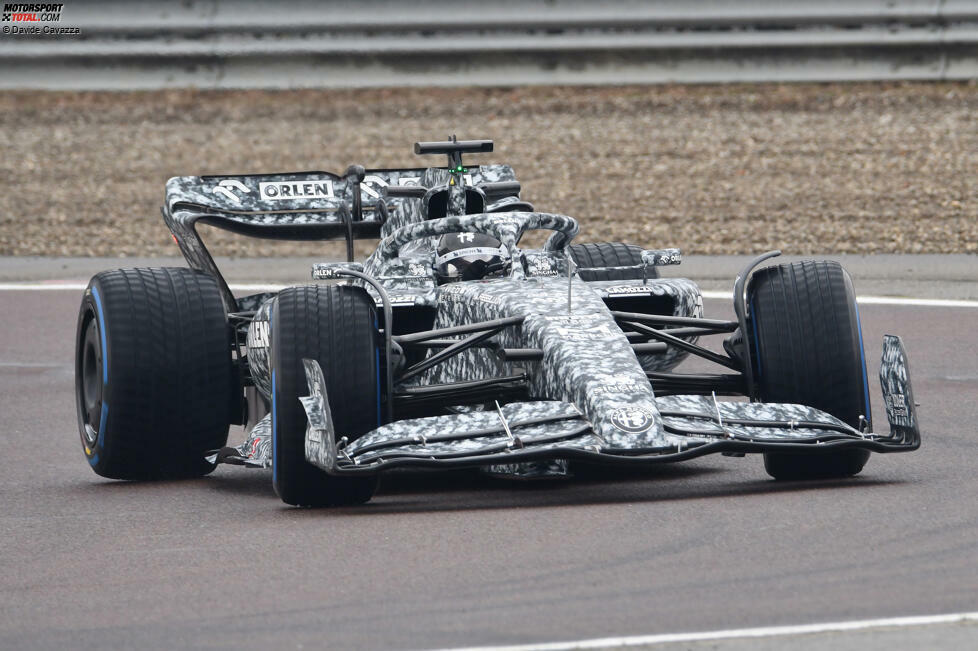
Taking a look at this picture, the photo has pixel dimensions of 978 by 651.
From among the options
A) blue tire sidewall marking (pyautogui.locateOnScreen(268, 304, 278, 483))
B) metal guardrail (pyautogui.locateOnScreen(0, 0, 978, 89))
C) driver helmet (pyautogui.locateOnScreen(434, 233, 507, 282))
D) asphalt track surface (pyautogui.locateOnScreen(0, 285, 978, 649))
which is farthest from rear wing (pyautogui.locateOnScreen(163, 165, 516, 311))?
metal guardrail (pyautogui.locateOnScreen(0, 0, 978, 89))

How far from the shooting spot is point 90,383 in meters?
9.59

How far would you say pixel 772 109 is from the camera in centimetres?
1967

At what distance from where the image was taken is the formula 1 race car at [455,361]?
745 centimetres

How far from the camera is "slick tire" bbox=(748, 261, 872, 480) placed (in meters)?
8.06

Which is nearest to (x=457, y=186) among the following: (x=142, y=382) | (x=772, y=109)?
(x=142, y=382)

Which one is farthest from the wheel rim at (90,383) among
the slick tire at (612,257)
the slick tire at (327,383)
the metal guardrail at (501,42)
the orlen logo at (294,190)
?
the metal guardrail at (501,42)

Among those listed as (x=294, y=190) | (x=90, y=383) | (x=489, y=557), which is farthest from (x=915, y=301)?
(x=489, y=557)

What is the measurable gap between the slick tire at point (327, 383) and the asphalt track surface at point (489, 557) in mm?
111

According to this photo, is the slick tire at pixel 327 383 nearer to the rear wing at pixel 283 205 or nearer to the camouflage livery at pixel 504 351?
the camouflage livery at pixel 504 351

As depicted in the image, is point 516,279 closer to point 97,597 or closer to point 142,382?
point 142,382

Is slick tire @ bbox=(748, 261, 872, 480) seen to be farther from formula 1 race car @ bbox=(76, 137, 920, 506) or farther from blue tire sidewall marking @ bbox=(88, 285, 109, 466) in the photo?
blue tire sidewall marking @ bbox=(88, 285, 109, 466)

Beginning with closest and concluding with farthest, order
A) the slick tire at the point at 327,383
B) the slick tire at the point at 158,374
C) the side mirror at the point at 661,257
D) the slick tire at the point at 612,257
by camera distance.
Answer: the slick tire at the point at 327,383 < the slick tire at the point at 158,374 < the side mirror at the point at 661,257 < the slick tire at the point at 612,257

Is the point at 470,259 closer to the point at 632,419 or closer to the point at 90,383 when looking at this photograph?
the point at 632,419

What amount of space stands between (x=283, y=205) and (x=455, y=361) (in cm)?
213
